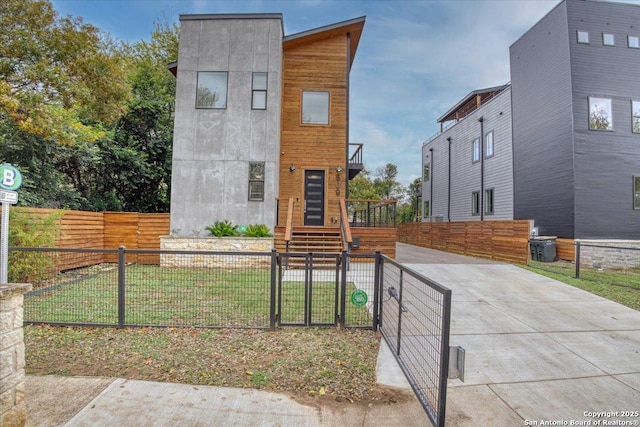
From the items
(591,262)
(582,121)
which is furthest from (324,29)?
(591,262)

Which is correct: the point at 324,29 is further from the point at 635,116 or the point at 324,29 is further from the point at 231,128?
Answer: the point at 635,116

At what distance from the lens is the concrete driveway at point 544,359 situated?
2539 millimetres

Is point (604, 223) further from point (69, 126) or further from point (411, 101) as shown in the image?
point (69, 126)

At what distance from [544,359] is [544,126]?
39.2 feet

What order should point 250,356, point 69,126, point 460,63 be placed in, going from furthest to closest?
point 460,63, point 69,126, point 250,356

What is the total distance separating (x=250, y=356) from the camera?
339cm

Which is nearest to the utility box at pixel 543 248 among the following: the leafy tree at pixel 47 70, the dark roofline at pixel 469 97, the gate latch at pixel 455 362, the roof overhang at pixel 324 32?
the dark roofline at pixel 469 97

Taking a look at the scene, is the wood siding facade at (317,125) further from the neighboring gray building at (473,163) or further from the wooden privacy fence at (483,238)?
the neighboring gray building at (473,163)

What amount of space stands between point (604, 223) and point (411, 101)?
15003mm

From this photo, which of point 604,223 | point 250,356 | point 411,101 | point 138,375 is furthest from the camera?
point 411,101

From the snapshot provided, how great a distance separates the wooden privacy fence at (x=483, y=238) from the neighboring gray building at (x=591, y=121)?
1975 millimetres

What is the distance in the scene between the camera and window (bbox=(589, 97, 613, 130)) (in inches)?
448

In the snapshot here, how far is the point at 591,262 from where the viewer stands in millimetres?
10703

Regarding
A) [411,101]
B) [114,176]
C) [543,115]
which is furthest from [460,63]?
[114,176]
